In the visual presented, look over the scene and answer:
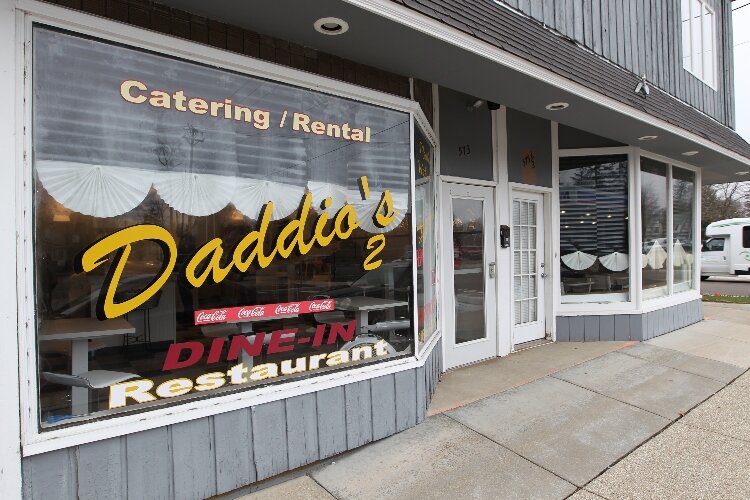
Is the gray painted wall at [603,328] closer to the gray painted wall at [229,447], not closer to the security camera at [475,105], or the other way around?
the security camera at [475,105]

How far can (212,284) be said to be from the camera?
9.13ft

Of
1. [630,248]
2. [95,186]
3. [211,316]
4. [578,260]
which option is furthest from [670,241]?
[95,186]

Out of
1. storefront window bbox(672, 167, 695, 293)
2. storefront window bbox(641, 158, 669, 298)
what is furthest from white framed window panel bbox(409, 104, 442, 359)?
storefront window bbox(672, 167, 695, 293)

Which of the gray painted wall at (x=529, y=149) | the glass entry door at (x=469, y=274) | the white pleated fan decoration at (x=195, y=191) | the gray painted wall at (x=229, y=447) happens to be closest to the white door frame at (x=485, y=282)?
the glass entry door at (x=469, y=274)

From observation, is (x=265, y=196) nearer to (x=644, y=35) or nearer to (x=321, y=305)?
(x=321, y=305)

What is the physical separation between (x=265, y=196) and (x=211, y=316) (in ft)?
2.80

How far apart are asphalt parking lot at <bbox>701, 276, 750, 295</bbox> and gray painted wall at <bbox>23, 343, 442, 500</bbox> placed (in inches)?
592

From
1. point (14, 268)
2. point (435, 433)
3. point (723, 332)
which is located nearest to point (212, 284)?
point (14, 268)

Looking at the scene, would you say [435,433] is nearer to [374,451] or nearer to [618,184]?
[374,451]

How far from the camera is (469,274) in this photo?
555cm

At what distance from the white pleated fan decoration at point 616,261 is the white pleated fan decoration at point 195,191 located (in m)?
5.89

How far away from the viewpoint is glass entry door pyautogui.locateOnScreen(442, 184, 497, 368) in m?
5.26

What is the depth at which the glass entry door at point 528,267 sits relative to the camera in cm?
618

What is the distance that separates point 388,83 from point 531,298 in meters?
3.99
